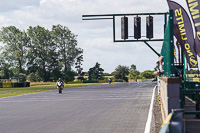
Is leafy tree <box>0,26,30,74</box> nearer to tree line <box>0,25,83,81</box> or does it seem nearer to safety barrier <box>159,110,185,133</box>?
tree line <box>0,25,83,81</box>

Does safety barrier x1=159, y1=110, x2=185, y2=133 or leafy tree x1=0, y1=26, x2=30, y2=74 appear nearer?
safety barrier x1=159, y1=110, x2=185, y2=133

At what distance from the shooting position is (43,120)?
470 inches

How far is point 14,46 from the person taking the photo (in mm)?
94750

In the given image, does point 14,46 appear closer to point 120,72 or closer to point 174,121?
point 120,72

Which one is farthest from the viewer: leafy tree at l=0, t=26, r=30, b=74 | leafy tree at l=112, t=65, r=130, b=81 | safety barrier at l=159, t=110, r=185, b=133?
leafy tree at l=112, t=65, r=130, b=81

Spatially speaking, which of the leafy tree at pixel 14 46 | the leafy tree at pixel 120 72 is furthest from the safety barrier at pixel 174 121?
the leafy tree at pixel 120 72

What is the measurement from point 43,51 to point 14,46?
10.1 metres

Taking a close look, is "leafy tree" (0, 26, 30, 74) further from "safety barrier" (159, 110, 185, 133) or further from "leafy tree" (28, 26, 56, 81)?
"safety barrier" (159, 110, 185, 133)

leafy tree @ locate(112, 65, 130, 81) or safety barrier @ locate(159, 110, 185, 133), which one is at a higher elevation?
leafy tree @ locate(112, 65, 130, 81)

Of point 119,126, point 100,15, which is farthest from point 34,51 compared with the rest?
point 119,126

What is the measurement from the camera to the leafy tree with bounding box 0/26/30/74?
305ft

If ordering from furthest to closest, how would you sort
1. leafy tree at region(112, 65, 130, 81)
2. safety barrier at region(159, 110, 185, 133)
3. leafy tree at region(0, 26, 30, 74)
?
leafy tree at region(112, 65, 130, 81)
leafy tree at region(0, 26, 30, 74)
safety barrier at region(159, 110, 185, 133)

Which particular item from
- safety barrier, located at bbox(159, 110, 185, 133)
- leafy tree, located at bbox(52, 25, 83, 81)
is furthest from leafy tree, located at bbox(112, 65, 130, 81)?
safety barrier, located at bbox(159, 110, 185, 133)

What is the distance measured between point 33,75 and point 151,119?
88742 mm
